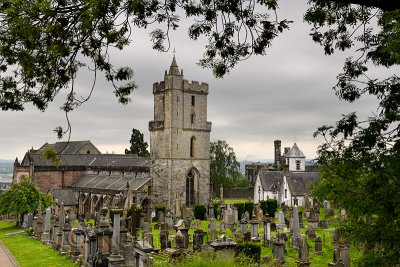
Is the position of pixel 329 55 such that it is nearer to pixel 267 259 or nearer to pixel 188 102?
pixel 267 259

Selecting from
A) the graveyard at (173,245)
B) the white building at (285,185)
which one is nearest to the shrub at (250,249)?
the graveyard at (173,245)

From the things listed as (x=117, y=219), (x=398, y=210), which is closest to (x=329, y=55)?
(x=398, y=210)

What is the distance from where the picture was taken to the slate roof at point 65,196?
4244 cm

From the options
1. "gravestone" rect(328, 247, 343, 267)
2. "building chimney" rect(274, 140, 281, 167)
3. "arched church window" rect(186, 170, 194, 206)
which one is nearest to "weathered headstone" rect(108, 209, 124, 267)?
"gravestone" rect(328, 247, 343, 267)

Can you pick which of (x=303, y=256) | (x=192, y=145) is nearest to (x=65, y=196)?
(x=192, y=145)

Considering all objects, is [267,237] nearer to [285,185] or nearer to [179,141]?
[179,141]

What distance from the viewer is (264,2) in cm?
750

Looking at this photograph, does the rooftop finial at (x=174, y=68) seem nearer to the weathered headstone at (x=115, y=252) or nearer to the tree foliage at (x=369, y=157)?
the weathered headstone at (x=115, y=252)

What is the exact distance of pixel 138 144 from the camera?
61656mm

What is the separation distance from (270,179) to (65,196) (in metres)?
26.0

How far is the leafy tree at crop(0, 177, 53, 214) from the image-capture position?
30359 mm

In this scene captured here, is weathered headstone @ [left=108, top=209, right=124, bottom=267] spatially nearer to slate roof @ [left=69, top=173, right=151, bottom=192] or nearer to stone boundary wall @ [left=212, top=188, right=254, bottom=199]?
slate roof @ [left=69, top=173, right=151, bottom=192]

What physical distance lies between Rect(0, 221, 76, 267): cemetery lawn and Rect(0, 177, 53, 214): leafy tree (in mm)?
3319

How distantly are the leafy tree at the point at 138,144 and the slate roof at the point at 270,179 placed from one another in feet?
66.6
